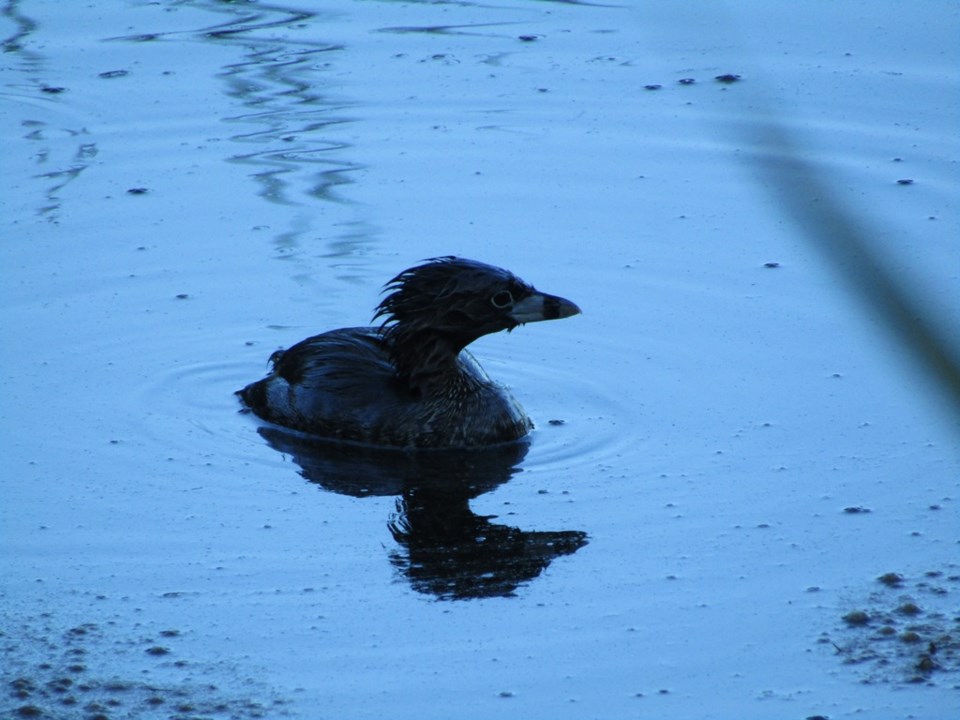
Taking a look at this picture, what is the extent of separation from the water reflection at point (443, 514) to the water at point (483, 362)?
0.02 metres

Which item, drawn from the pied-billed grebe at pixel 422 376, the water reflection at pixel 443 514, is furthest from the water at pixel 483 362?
the pied-billed grebe at pixel 422 376

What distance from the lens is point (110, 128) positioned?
38.4 ft

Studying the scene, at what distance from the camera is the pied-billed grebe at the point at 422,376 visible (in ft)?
24.3

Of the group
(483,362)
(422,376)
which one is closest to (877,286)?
(422,376)

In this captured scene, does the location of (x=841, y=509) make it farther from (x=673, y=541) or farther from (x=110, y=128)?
(x=110, y=128)

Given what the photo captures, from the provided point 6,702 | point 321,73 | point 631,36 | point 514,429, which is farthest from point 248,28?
point 6,702

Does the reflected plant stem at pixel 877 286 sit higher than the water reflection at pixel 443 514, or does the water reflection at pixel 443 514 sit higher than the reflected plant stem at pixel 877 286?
the reflected plant stem at pixel 877 286

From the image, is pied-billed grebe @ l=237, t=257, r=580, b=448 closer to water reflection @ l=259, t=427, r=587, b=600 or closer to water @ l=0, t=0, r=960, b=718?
water reflection @ l=259, t=427, r=587, b=600

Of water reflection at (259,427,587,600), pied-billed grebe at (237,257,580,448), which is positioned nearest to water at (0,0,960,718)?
water reflection at (259,427,587,600)

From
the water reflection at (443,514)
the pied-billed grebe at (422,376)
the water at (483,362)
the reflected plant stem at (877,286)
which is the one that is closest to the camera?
the reflected plant stem at (877,286)

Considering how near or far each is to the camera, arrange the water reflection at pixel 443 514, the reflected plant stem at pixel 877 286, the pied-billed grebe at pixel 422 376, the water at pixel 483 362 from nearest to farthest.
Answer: the reflected plant stem at pixel 877 286, the water at pixel 483 362, the water reflection at pixel 443 514, the pied-billed grebe at pixel 422 376

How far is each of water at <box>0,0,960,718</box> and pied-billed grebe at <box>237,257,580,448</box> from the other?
0.25m

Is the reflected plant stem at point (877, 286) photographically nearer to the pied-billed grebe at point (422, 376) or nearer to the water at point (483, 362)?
the water at point (483, 362)

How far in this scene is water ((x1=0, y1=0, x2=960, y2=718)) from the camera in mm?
4969
